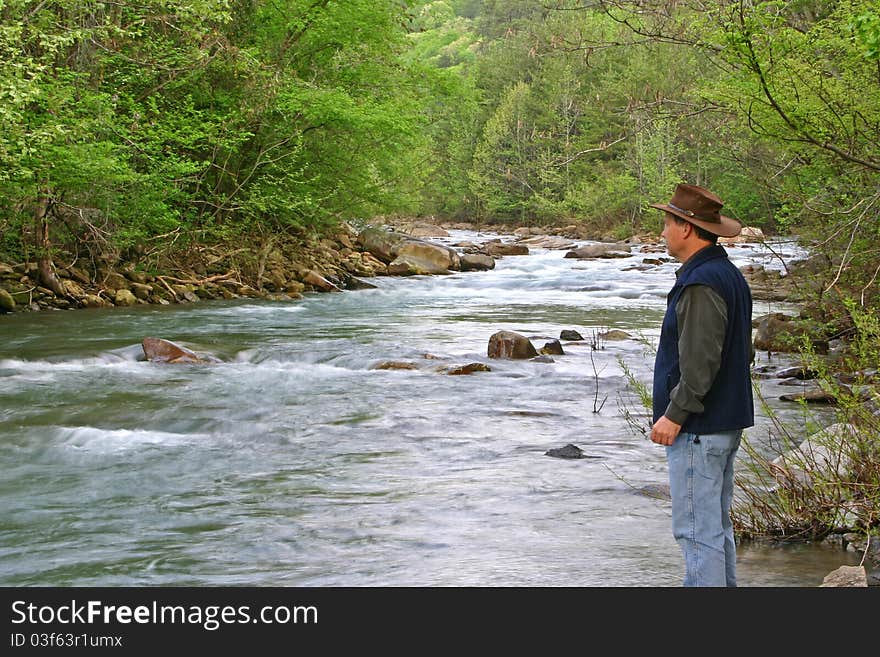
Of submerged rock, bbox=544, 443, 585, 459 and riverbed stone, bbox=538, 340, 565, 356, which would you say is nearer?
submerged rock, bbox=544, 443, 585, 459

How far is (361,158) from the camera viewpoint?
30203mm

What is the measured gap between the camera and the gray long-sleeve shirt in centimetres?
480

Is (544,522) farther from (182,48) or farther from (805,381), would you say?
(182,48)

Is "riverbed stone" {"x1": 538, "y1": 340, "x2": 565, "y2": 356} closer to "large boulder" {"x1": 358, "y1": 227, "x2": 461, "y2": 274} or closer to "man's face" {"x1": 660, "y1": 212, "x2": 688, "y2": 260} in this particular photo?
"man's face" {"x1": 660, "y1": 212, "x2": 688, "y2": 260}

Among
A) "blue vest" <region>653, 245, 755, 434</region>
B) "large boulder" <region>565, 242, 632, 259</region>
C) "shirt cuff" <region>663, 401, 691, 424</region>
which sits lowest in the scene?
"large boulder" <region>565, 242, 632, 259</region>

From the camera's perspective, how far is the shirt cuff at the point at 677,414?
487 cm

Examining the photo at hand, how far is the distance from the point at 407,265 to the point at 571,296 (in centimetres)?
738

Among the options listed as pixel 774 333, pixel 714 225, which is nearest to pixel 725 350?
pixel 714 225

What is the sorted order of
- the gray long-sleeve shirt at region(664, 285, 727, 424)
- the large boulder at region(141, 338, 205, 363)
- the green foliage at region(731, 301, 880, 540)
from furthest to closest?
the large boulder at region(141, 338, 205, 363) → the green foliage at region(731, 301, 880, 540) → the gray long-sleeve shirt at region(664, 285, 727, 424)

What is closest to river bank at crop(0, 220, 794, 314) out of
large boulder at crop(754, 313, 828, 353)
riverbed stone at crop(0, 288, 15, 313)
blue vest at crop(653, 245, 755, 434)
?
riverbed stone at crop(0, 288, 15, 313)

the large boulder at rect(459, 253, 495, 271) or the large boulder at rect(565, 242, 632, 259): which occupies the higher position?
the large boulder at rect(565, 242, 632, 259)

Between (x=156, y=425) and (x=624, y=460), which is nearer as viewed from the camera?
(x=624, y=460)

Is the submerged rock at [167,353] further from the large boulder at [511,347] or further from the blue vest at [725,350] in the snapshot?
the blue vest at [725,350]
